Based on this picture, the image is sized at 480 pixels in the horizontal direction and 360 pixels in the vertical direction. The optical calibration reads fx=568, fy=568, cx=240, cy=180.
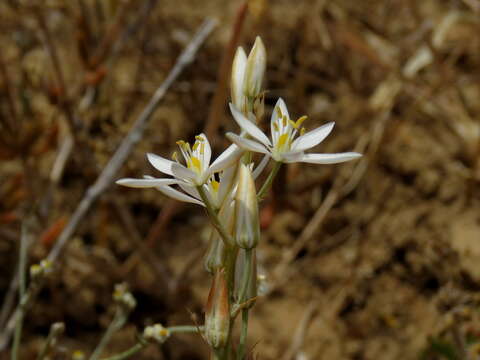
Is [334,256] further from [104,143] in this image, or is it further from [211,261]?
[211,261]

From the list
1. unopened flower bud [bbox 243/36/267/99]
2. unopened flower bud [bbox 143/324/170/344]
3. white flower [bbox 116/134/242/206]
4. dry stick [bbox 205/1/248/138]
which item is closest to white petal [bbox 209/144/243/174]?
white flower [bbox 116/134/242/206]

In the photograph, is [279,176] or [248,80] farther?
[279,176]

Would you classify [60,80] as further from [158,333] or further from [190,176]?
[190,176]

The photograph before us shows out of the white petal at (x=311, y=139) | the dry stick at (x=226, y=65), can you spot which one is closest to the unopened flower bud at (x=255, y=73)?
the white petal at (x=311, y=139)

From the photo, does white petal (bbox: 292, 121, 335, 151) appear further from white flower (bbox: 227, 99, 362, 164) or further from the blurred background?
the blurred background

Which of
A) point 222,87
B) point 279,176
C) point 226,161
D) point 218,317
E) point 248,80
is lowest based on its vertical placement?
point 218,317

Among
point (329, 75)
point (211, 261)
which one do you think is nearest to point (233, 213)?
point (211, 261)

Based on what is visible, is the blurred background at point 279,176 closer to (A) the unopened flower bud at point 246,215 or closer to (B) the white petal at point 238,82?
(B) the white petal at point 238,82

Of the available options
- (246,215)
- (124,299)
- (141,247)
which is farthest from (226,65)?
(246,215)
